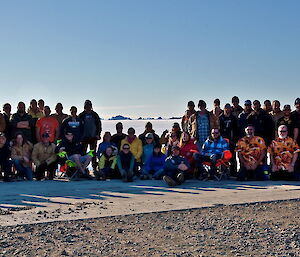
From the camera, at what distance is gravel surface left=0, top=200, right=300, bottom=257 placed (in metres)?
5.97

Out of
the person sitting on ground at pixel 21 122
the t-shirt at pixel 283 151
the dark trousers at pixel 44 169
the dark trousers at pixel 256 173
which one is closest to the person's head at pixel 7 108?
the person sitting on ground at pixel 21 122

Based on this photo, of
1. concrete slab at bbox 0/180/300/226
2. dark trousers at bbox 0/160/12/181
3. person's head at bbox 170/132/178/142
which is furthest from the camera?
person's head at bbox 170/132/178/142

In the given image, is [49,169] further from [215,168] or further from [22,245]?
[22,245]

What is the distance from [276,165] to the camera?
1273cm

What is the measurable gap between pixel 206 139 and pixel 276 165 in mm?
1765

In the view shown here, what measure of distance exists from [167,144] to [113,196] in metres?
4.08

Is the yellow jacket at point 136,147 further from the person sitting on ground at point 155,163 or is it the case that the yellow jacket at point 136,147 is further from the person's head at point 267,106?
the person's head at point 267,106

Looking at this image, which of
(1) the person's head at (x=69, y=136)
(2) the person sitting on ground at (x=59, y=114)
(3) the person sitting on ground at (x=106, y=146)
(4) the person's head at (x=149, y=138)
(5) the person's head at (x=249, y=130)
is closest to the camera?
(5) the person's head at (x=249, y=130)

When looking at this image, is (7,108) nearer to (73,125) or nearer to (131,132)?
(73,125)

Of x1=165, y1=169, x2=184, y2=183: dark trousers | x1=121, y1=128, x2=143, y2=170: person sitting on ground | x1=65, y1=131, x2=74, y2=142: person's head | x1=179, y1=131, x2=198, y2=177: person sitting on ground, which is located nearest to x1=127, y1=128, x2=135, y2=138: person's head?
x1=121, y1=128, x2=143, y2=170: person sitting on ground

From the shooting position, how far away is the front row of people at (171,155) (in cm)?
1254

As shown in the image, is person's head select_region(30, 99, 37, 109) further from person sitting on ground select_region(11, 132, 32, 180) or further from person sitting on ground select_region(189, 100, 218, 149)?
person sitting on ground select_region(189, 100, 218, 149)

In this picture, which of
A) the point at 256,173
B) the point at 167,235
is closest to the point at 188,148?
the point at 256,173

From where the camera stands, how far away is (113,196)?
A: 32.8ft
